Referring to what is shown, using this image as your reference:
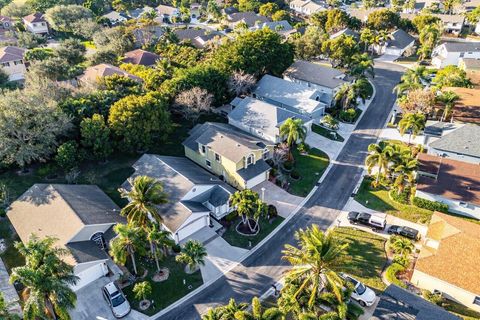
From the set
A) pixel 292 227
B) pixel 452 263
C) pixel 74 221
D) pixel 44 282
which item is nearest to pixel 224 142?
pixel 292 227

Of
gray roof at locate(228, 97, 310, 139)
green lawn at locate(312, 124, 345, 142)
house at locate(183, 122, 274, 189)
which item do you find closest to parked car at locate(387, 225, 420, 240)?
house at locate(183, 122, 274, 189)

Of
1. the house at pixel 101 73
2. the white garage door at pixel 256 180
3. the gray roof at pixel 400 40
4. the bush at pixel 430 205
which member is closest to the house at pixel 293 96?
the white garage door at pixel 256 180

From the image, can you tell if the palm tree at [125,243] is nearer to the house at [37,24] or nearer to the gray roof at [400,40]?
the gray roof at [400,40]

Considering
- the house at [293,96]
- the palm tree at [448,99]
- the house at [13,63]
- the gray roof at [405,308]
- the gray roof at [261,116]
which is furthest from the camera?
the house at [13,63]

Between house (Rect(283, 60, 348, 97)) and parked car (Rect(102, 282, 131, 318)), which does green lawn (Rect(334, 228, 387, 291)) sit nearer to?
parked car (Rect(102, 282, 131, 318))

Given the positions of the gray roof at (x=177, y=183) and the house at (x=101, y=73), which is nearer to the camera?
the gray roof at (x=177, y=183)

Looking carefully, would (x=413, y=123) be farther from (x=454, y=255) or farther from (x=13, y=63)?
(x=13, y=63)

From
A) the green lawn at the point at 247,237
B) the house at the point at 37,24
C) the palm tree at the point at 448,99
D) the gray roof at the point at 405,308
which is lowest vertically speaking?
the green lawn at the point at 247,237
